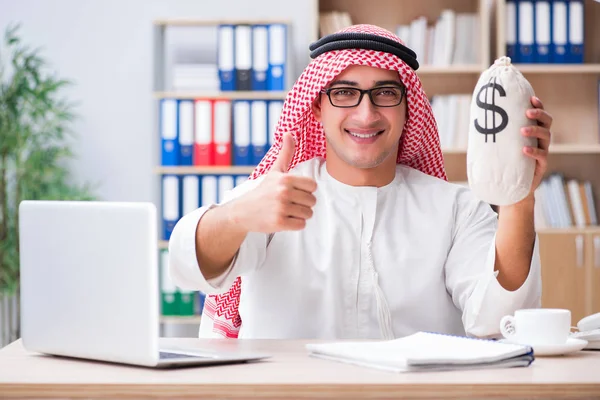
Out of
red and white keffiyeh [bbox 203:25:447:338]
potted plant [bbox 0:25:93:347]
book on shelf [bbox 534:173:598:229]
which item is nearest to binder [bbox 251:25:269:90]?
potted plant [bbox 0:25:93:347]

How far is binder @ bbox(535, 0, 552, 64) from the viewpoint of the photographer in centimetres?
429

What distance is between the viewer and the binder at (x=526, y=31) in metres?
4.29

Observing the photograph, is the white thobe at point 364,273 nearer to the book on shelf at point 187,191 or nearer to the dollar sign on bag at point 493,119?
the dollar sign on bag at point 493,119

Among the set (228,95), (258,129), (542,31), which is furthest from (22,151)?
(542,31)

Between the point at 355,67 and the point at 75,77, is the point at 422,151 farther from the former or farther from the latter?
the point at 75,77

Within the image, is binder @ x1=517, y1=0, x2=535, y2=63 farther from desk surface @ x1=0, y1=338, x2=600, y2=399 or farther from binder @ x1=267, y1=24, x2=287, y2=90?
desk surface @ x1=0, y1=338, x2=600, y2=399

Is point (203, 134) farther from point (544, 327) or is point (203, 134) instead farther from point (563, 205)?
point (544, 327)

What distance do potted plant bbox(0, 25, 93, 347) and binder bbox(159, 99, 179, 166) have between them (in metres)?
0.44

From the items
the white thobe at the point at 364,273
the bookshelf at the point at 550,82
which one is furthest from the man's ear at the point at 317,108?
the bookshelf at the point at 550,82

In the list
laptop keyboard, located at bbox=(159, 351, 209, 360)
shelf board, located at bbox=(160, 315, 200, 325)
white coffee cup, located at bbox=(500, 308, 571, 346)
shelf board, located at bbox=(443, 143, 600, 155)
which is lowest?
shelf board, located at bbox=(160, 315, 200, 325)

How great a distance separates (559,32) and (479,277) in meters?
2.80

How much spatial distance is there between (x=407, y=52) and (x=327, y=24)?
2.43 metres

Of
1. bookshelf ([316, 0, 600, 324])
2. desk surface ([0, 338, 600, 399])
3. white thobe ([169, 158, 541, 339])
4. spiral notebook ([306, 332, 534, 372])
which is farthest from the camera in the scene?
bookshelf ([316, 0, 600, 324])

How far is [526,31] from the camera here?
4.31 m
